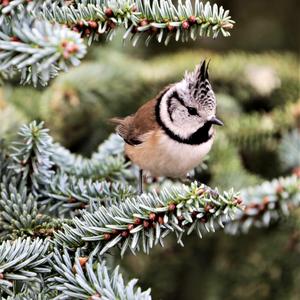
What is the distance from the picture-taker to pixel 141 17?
1.15 m

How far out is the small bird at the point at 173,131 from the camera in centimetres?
185

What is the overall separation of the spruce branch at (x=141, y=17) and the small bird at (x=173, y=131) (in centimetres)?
57

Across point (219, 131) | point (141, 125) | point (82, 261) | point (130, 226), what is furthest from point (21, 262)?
point (219, 131)

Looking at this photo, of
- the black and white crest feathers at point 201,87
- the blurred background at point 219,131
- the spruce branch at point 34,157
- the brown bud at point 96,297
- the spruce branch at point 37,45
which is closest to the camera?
the spruce branch at point 37,45

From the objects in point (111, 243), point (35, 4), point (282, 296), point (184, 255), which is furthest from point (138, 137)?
point (35, 4)

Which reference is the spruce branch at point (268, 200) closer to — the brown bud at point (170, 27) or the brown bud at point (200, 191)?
the brown bud at point (200, 191)

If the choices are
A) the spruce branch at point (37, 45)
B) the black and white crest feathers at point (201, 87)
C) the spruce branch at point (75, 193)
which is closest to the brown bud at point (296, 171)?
the black and white crest feathers at point (201, 87)

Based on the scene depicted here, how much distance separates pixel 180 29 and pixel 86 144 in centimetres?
133

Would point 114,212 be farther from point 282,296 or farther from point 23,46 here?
point 282,296

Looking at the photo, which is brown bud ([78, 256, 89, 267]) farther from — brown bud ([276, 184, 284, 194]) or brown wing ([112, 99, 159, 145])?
brown wing ([112, 99, 159, 145])

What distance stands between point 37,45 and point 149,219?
1.37 ft

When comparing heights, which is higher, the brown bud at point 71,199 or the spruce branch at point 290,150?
the spruce branch at point 290,150

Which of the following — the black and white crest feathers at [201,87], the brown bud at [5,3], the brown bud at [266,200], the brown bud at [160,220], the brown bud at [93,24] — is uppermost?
the brown bud at [5,3]

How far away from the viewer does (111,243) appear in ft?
3.85
